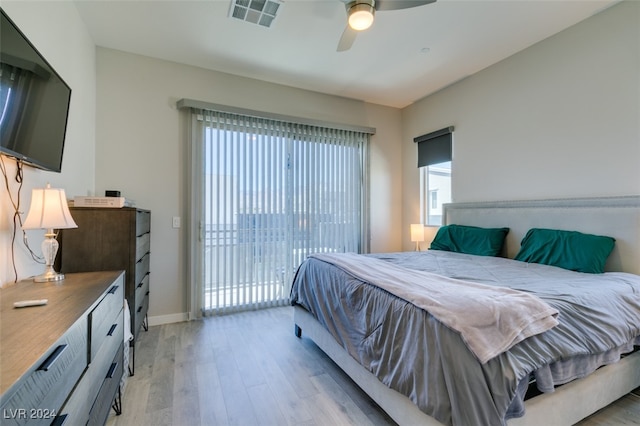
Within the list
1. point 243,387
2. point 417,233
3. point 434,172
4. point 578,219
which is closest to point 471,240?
point 417,233

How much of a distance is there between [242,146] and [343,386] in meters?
2.76

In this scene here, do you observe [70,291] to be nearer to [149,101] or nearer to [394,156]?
[149,101]

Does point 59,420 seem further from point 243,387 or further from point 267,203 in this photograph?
point 267,203

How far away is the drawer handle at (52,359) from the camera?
2.50ft

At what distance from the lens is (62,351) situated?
871mm

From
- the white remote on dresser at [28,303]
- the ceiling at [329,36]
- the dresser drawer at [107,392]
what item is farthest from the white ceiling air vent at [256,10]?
the dresser drawer at [107,392]

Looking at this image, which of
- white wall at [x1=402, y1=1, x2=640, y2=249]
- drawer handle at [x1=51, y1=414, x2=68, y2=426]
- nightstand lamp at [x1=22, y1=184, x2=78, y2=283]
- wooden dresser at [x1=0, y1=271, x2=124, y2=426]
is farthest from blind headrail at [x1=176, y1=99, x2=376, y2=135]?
drawer handle at [x1=51, y1=414, x2=68, y2=426]

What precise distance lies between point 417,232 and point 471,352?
2.99m

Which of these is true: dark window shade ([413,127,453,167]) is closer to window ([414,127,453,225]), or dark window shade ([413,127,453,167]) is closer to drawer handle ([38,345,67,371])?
window ([414,127,453,225])

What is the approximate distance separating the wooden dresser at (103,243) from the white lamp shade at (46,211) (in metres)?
0.47

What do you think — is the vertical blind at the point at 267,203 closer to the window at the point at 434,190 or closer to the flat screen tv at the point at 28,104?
the window at the point at 434,190

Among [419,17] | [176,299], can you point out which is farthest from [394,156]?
[176,299]

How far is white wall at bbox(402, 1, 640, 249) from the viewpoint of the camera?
230cm

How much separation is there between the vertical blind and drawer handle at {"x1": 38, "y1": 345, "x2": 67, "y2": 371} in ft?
8.19
